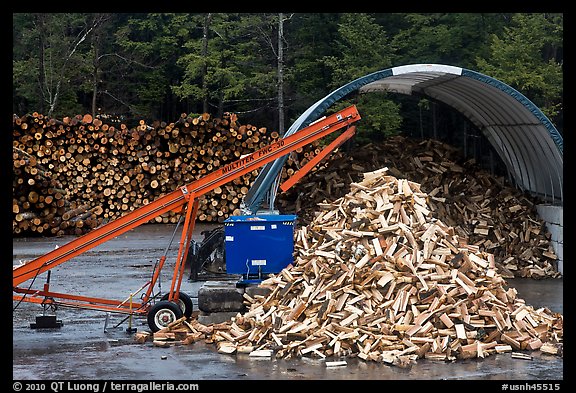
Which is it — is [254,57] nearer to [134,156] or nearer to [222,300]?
[134,156]

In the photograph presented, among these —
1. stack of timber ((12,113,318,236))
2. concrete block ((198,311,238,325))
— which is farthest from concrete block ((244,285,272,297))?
stack of timber ((12,113,318,236))

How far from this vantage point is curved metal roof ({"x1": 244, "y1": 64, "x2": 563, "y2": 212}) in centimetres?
1716

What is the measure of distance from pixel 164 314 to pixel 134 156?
16.2 meters

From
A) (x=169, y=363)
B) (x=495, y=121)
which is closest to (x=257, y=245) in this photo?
(x=169, y=363)

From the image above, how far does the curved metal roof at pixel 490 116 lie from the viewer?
17.2 meters

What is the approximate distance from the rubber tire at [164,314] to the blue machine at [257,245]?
1.55m

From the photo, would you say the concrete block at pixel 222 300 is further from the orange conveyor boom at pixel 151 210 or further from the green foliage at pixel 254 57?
the green foliage at pixel 254 57

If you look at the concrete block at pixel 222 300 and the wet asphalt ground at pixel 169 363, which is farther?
the concrete block at pixel 222 300

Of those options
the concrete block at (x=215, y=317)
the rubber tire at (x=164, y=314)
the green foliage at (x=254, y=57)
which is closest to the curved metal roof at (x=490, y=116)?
the concrete block at (x=215, y=317)

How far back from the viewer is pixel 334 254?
12055 millimetres

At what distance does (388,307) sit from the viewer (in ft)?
35.9

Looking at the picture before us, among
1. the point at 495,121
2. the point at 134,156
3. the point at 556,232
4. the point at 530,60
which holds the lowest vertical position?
the point at 556,232
